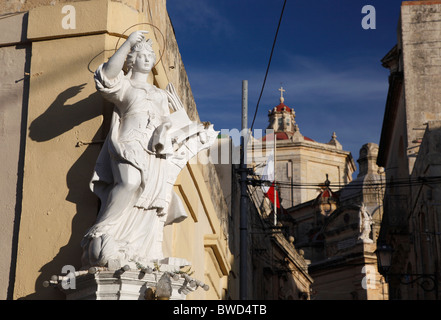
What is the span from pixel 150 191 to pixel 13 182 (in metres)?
1.73

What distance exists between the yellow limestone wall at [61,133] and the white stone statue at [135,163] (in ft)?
1.67

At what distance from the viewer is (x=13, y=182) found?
8.78 m

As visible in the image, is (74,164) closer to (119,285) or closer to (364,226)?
(119,285)

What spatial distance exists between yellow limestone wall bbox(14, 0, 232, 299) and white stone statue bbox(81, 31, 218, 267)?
1.67 feet

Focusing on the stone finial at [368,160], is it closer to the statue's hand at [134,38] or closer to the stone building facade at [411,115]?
the stone building facade at [411,115]

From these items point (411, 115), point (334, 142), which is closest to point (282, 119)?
point (334, 142)

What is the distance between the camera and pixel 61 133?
869cm

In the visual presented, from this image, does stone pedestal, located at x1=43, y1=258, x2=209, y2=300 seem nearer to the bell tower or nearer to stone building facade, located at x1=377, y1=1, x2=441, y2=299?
stone building facade, located at x1=377, y1=1, x2=441, y2=299

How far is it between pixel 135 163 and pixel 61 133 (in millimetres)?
1281

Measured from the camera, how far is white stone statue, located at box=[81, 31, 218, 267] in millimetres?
7590

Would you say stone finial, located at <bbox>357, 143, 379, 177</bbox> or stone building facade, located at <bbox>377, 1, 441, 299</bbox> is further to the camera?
stone finial, located at <bbox>357, 143, 379, 177</bbox>

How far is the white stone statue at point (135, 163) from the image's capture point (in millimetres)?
7590

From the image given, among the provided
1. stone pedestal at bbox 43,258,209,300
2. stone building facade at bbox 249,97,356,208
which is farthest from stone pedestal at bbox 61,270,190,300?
stone building facade at bbox 249,97,356,208
